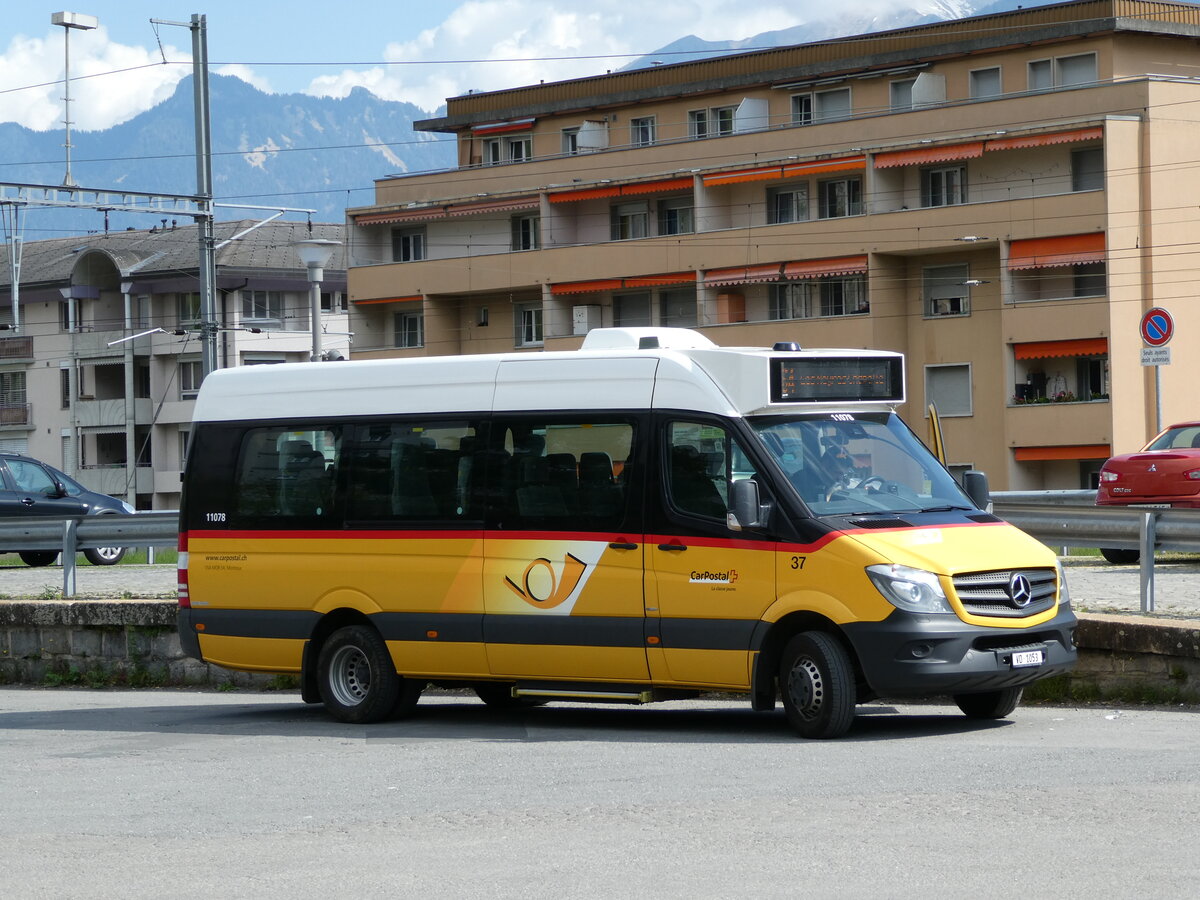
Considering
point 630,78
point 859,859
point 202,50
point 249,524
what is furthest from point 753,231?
point 859,859

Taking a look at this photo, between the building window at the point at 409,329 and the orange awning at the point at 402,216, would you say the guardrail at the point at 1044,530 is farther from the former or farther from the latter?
the building window at the point at 409,329

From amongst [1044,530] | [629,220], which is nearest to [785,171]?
[629,220]

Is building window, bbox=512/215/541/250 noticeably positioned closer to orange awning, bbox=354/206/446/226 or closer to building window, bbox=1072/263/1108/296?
orange awning, bbox=354/206/446/226

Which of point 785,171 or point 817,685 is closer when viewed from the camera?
point 817,685

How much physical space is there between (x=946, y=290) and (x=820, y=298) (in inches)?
170

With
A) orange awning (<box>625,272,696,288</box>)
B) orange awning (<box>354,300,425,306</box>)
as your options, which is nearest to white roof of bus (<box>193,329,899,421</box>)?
orange awning (<box>625,272,696,288</box>)

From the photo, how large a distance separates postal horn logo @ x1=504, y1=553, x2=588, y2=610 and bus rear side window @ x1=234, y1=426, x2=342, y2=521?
5.97ft

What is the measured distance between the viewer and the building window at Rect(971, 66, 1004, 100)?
58688 millimetres

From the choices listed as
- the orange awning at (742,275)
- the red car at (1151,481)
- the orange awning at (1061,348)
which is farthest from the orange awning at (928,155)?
the red car at (1151,481)

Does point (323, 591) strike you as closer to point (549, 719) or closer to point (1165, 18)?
point (549, 719)

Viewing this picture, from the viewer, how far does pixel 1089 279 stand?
53531 millimetres

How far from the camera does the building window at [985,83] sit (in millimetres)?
58688

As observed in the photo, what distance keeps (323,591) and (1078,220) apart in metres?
41.9

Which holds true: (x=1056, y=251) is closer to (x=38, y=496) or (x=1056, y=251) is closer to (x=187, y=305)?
(x=38, y=496)
